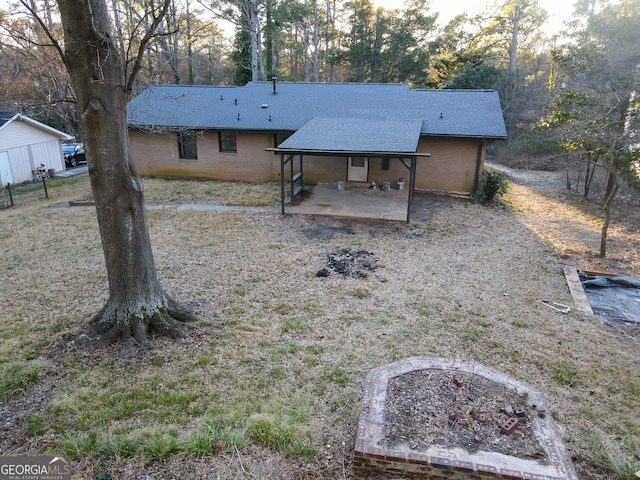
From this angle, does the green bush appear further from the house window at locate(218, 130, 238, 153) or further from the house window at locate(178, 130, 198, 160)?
the house window at locate(178, 130, 198, 160)

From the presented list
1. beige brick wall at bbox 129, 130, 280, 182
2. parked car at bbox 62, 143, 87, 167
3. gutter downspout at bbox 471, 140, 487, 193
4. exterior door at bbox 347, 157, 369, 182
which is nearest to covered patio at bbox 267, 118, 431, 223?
exterior door at bbox 347, 157, 369, 182

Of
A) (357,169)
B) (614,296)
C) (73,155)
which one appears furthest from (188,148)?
(614,296)

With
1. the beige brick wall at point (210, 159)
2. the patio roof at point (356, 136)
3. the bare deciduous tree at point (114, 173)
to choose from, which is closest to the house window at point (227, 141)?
the beige brick wall at point (210, 159)

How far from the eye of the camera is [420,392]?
4672mm

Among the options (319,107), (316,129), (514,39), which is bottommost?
(316,129)

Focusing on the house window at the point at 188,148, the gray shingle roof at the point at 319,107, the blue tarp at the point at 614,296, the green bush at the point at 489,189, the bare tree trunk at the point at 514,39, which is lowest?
the blue tarp at the point at 614,296

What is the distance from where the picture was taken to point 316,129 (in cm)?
1527

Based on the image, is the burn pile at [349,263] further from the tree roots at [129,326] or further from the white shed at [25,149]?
the white shed at [25,149]

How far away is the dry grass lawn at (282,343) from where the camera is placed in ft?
13.5

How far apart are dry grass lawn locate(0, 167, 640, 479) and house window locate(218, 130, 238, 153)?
723cm

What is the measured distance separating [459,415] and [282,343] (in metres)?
2.73

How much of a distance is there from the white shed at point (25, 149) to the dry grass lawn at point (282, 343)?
9.48 m

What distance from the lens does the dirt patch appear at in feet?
12.8

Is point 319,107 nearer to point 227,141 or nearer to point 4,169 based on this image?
point 227,141
